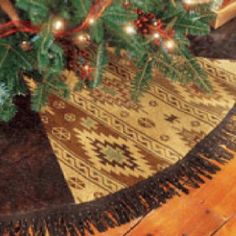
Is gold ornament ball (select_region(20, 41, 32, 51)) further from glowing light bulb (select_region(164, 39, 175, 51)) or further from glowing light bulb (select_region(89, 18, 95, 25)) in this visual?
glowing light bulb (select_region(164, 39, 175, 51))

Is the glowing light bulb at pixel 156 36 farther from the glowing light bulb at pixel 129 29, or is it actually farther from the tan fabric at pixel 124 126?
the tan fabric at pixel 124 126

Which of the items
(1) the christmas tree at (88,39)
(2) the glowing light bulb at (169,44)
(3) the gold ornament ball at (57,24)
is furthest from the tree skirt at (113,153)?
(3) the gold ornament ball at (57,24)

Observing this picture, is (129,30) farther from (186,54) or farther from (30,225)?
(30,225)

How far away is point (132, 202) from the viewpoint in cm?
126

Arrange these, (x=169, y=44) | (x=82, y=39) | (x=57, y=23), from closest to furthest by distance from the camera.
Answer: (x=57, y=23)
(x=82, y=39)
(x=169, y=44)

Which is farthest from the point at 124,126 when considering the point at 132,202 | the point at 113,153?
the point at 132,202

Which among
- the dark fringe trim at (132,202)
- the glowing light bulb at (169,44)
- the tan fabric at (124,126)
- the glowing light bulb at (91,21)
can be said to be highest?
the glowing light bulb at (91,21)

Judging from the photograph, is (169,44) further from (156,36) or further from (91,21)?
(91,21)

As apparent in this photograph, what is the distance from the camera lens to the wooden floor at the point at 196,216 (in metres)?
1.21

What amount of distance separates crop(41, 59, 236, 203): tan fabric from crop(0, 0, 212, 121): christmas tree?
0.35ft

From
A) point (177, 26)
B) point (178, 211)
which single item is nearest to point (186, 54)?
point (177, 26)

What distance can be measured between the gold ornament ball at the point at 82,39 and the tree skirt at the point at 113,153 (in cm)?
29

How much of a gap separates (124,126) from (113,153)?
119 millimetres

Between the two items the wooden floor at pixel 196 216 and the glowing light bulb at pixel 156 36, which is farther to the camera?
the glowing light bulb at pixel 156 36
